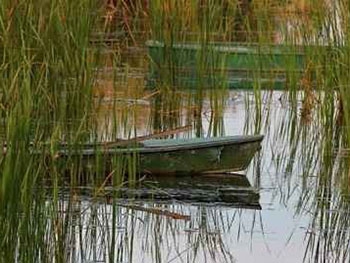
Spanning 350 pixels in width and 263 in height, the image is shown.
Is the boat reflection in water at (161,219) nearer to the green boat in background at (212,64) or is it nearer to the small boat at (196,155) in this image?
the small boat at (196,155)

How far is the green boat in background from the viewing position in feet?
24.8

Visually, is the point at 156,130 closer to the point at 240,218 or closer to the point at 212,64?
the point at 212,64

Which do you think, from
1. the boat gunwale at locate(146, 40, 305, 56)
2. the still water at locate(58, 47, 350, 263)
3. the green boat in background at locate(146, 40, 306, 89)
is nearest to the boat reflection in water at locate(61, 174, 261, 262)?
the still water at locate(58, 47, 350, 263)

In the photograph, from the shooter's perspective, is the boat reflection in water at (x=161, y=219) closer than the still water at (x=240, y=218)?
Yes

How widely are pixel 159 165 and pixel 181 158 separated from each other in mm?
128

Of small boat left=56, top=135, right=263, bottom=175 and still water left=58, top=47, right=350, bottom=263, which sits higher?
small boat left=56, top=135, right=263, bottom=175

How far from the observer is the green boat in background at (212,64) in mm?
7559

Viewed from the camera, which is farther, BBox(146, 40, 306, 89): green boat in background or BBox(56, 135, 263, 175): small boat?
BBox(146, 40, 306, 89): green boat in background

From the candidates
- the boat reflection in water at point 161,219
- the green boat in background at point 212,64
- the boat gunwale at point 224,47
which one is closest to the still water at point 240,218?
the boat reflection in water at point 161,219

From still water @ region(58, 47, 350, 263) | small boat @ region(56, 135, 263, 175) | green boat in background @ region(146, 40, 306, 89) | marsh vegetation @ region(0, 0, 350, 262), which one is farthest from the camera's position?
green boat in background @ region(146, 40, 306, 89)

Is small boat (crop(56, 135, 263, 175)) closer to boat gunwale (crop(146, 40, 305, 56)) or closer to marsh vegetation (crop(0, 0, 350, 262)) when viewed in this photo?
marsh vegetation (crop(0, 0, 350, 262))

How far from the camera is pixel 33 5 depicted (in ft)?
17.8

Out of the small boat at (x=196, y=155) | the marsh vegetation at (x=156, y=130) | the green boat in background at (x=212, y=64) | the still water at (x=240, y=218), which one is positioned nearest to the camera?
the marsh vegetation at (x=156, y=130)

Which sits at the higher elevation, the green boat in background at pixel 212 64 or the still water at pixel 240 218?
the green boat in background at pixel 212 64
